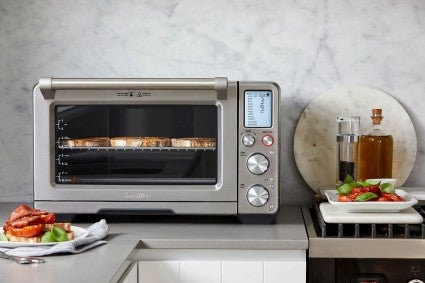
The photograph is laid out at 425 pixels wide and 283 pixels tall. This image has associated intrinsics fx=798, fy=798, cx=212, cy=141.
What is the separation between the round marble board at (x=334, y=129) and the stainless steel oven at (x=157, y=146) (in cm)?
37

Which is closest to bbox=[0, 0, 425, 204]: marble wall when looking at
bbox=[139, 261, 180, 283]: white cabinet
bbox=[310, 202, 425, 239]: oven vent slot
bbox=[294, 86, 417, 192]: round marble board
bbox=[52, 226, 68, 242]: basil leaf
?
bbox=[294, 86, 417, 192]: round marble board

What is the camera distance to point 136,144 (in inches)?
85.9

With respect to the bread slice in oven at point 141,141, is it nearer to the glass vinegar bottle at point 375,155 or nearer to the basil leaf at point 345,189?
the basil leaf at point 345,189

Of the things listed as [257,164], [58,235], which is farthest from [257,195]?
[58,235]

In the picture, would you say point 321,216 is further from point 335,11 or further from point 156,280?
point 335,11

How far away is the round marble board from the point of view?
2.48 metres

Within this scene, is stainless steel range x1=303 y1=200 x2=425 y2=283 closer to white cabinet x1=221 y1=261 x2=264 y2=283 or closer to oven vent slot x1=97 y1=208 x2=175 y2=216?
white cabinet x1=221 y1=261 x2=264 y2=283

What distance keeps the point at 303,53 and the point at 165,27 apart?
44 cm

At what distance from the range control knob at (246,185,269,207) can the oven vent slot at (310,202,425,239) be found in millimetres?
173

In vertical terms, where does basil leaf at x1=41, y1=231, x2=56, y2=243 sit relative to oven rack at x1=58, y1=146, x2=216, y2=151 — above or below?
below

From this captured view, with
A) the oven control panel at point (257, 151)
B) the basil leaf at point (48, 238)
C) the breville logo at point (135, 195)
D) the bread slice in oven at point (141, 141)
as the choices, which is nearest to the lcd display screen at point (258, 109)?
the oven control panel at point (257, 151)

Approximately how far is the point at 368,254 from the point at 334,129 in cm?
62

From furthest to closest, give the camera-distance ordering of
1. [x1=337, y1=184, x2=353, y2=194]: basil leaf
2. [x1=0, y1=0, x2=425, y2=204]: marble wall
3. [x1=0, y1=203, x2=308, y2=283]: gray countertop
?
[x1=0, y1=0, x2=425, y2=204]: marble wall
[x1=337, y1=184, x2=353, y2=194]: basil leaf
[x1=0, y1=203, x2=308, y2=283]: gray countertop

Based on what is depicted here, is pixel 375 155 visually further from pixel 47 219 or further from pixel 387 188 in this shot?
pixel 47 219
